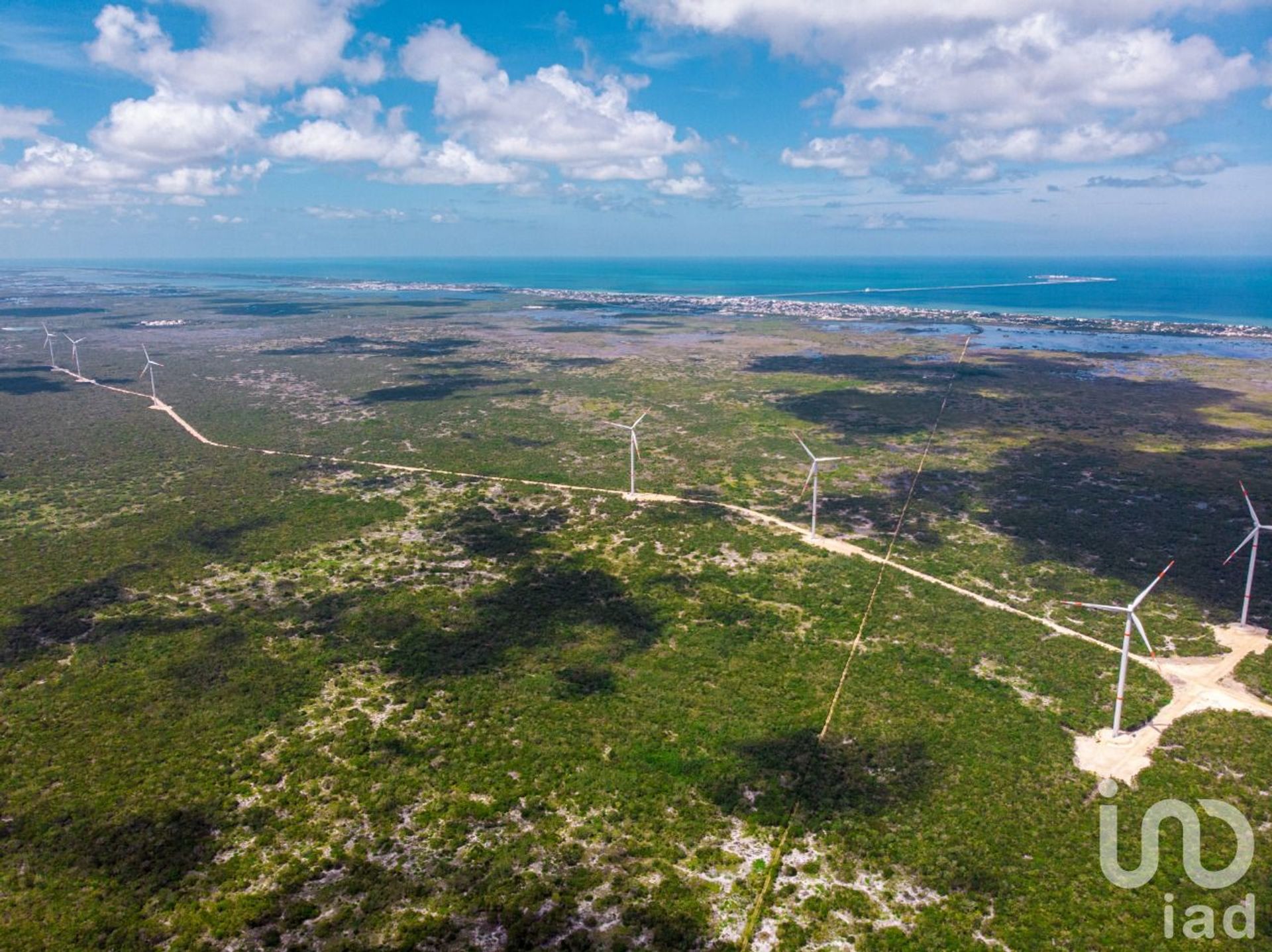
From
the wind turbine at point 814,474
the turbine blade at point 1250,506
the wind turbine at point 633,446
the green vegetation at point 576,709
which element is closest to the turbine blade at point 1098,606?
the green vegetation at point 576,709

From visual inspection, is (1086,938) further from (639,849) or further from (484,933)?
(484,933)

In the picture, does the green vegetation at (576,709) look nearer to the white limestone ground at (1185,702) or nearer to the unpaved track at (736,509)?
the white limestone ground at (1185,702)

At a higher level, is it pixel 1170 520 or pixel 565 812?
pixel 1170 520

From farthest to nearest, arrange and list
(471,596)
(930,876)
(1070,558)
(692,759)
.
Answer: (1070,558), (471,596), (692,759), (930,876)

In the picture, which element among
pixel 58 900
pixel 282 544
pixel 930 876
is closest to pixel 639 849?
pixel 930 876

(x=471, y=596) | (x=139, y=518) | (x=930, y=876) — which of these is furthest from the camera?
(x=139, y=518)

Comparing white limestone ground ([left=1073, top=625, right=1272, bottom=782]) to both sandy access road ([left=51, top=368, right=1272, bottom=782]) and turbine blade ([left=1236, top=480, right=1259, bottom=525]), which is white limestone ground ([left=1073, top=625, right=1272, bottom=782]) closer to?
sandy access road ([left=51, top=368, right=1272, bottom=782])

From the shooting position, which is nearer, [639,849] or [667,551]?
[639,849]
